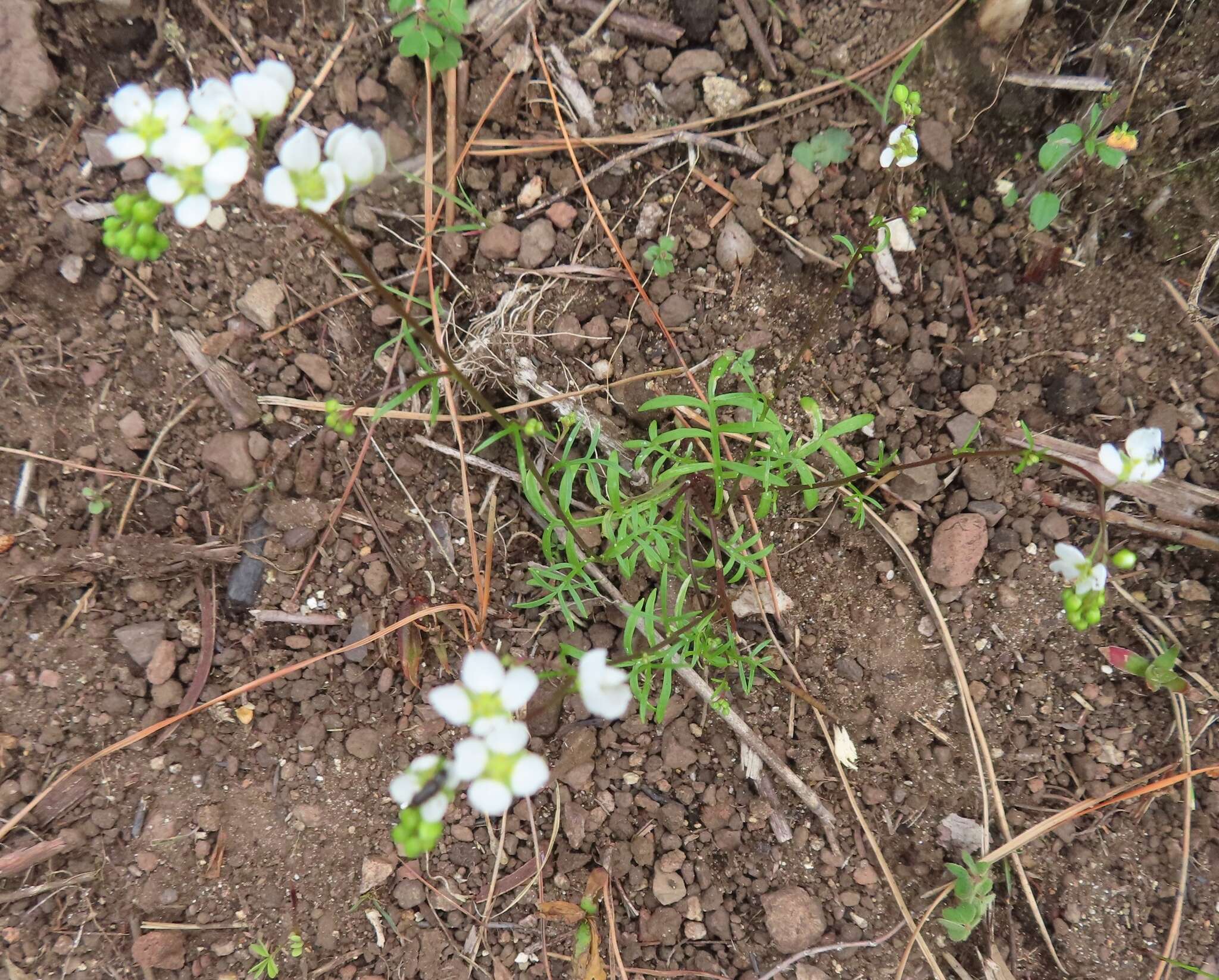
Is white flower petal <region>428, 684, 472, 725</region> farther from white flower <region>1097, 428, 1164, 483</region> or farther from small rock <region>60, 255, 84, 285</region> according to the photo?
small rock <region>60, 255, 84, 285</region>

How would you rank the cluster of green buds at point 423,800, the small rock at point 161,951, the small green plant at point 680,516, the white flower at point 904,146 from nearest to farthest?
1. the cluster of green buds at point 423,800
2. the white flower at point 904,146
3. the small green plant at point 680,516
4. the small rock at point 161,951

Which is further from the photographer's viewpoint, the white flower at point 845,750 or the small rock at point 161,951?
the white flower at point 845,750

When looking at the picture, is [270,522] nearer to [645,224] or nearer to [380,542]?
[380,542]

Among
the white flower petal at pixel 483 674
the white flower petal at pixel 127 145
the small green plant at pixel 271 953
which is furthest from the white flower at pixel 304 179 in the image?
the small green plant at pixel 271 953

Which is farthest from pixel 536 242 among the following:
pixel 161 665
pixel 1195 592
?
pixel 1195 592


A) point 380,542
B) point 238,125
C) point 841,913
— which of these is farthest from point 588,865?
point 238,125

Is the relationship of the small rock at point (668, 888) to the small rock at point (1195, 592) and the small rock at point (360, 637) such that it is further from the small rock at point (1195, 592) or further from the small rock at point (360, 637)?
the small rock at point (1195, 592)
